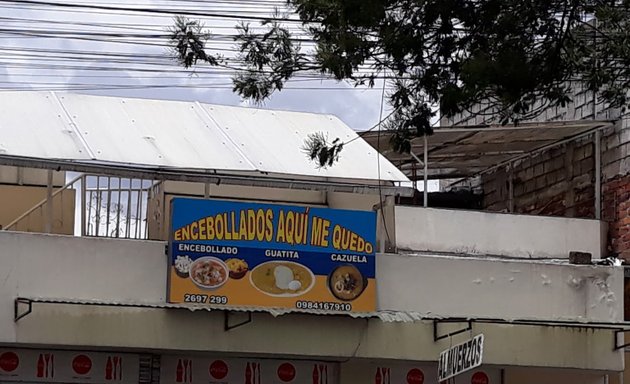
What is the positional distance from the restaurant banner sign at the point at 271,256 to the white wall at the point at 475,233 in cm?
260

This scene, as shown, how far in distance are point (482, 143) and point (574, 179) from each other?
1.75m

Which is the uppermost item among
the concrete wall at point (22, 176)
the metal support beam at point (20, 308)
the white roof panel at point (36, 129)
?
the white roof panel at point (36, 129)

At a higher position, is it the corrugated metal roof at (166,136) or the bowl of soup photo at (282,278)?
the corrugated metal roof at (166,136)

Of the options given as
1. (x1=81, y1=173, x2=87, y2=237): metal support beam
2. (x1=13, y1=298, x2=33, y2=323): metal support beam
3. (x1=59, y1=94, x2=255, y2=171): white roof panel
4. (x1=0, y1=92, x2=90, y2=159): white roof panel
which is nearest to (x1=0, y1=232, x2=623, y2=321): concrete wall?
(x1=13, y1=298, x2=33, y2=323): metal support beam

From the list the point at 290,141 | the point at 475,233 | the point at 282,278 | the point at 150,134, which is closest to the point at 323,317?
the point at 282,278

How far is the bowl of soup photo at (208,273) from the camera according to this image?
16.7 m

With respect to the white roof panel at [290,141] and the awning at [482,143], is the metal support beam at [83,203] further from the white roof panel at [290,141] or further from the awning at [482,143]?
the awning at [482,143]

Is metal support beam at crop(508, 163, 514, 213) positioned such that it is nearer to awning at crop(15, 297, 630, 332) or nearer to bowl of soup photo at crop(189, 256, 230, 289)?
awning at crop(15, 297, 630, 332)

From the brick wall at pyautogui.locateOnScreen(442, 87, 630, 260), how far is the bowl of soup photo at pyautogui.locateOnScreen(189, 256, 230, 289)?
5.32 meters

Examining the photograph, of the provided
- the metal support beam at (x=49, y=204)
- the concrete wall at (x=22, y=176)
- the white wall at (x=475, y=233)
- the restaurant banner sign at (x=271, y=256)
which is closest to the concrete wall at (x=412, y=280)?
the restaurant banner sign at (x=271, y=256)

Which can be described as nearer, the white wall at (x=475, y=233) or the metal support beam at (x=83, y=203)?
the metal support beam at (x=83, y=203)

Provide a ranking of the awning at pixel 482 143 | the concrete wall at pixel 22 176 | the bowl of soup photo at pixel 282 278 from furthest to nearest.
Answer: the awning at pixel 482 143, the concrete wall at pixel 22 176, the bowl of soup photo at pixel 282 278

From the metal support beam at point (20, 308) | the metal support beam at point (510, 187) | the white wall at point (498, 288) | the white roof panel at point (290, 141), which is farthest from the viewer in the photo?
the metal support beam at point (510, 187)

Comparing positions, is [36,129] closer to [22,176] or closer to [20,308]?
[22,176]
